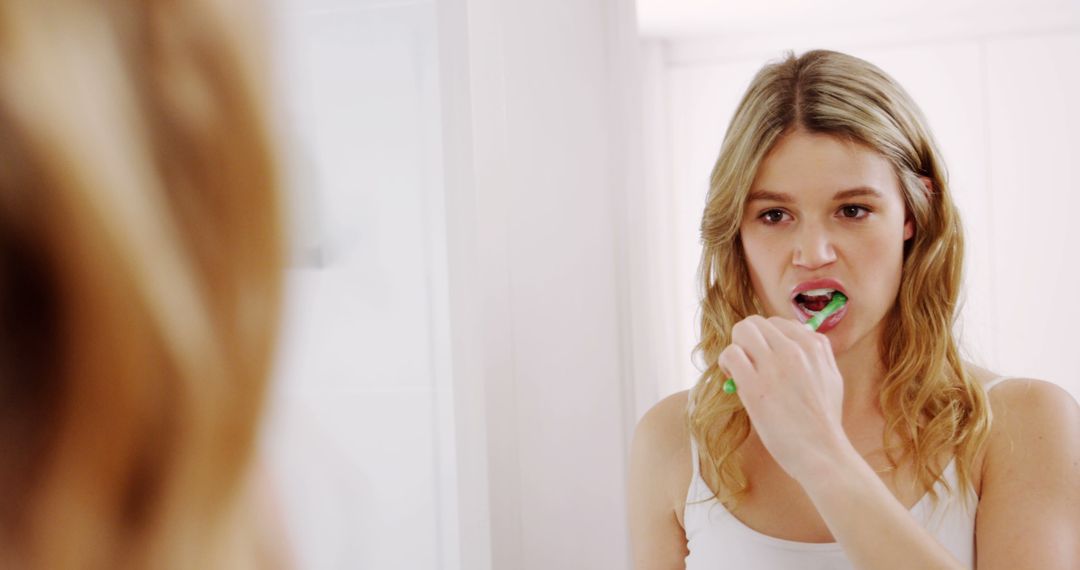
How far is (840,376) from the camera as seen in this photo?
78 centimetres

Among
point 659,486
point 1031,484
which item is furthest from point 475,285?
point 1031,484

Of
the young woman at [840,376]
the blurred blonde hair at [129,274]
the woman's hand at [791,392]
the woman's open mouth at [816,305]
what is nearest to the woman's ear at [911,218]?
the young woman at [840,376]

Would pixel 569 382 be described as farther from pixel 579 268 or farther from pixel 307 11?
pixel 307 11

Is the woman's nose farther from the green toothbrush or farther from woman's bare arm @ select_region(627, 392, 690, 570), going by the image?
woman's bare arm @ select_region(627, 392, 690, 570)

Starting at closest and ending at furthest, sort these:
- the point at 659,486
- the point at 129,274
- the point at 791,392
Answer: the point at 129,274
the point at 791,392
the point at 659,486

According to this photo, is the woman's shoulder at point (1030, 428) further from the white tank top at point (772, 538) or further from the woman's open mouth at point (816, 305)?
the woman's open mouth at point (816, 305)

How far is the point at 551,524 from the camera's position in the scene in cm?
109

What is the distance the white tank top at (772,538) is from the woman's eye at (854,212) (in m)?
0.22

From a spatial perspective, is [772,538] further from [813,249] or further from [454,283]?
[454,283]

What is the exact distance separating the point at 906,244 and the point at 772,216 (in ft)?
0.47

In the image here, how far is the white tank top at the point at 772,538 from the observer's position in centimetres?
84

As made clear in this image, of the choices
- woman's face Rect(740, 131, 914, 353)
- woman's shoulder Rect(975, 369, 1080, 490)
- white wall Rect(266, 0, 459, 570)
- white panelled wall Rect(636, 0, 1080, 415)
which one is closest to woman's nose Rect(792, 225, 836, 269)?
woman's face Rect(740, 131, 914, 353)

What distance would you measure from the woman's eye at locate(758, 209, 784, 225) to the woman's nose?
37mm

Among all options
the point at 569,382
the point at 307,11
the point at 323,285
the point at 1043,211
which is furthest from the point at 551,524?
the point at 1043,211
